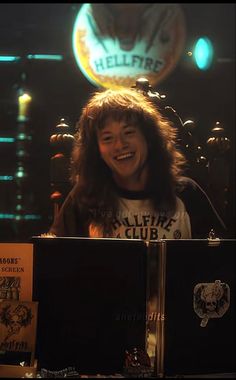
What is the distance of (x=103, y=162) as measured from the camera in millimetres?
2080

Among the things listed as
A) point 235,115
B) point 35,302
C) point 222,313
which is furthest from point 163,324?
point 235,115

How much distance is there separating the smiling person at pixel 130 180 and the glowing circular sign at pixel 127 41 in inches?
3.6

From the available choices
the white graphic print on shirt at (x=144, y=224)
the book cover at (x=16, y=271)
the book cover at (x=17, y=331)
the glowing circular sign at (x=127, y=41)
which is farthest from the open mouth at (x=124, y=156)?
the book cover at (x=17, y=331)

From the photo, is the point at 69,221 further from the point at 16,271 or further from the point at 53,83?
the point at 53,83

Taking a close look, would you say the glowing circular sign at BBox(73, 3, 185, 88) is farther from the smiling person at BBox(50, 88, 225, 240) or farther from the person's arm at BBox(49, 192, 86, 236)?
the person's arm at BBox(49, 192, 86, 236)

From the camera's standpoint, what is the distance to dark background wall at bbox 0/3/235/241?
1.96 meters

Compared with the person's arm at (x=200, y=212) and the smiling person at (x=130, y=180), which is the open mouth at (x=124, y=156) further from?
the person's arm at (x=200, y=212)

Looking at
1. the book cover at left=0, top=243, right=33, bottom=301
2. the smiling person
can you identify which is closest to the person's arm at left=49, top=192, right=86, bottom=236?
the smiling person

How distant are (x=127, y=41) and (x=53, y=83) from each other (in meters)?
0.36

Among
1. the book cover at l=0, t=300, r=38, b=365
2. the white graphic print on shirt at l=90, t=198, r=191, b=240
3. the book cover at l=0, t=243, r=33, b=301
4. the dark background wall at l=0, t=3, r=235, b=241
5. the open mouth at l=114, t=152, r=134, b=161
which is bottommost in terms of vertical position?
the book cover at l=0, t=300, r=38, b=365

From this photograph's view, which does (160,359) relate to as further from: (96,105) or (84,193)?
(96,105)

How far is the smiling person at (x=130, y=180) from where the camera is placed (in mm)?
2045

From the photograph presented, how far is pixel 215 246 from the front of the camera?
1948 mm

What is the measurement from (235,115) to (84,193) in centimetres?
74
